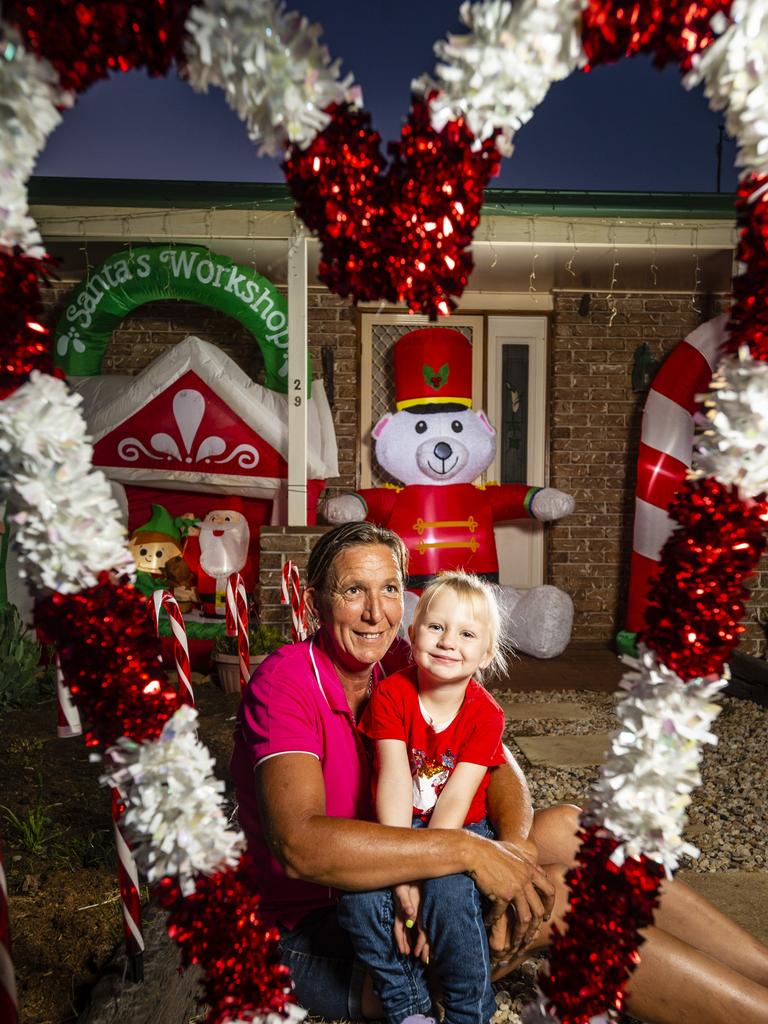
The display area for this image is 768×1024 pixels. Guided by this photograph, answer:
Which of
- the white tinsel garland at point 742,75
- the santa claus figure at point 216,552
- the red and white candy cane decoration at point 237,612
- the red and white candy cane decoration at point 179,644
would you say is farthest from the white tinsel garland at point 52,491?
the santa claus figure at point 216,552

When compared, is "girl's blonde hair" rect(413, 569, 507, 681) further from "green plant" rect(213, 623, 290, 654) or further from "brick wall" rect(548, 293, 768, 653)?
"brick wall" rect(548, 293, 768, 653)

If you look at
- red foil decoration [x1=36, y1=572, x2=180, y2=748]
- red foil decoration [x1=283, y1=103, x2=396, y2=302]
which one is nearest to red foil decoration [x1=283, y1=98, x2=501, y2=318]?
red foil decoration [x1=283, y1=103, x2=396, y2=302]

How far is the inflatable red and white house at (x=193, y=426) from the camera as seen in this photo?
5.07 m

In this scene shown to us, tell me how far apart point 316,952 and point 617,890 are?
0.76m

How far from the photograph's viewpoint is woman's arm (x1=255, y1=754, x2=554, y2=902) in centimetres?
144

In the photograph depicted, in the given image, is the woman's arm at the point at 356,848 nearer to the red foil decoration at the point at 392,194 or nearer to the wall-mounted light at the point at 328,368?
the red foil decoration at the point at 392,194

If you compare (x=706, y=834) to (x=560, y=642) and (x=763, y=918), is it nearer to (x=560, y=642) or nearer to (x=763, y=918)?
(x=763, y=918)

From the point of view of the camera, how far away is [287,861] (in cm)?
147

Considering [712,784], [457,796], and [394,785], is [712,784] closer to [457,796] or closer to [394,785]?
[457,796]

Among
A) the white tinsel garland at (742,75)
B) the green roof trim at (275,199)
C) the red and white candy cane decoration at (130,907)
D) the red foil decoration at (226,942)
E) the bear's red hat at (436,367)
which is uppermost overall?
the green roof trim at (275,199)

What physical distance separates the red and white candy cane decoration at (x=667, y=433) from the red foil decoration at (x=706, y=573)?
178 inches

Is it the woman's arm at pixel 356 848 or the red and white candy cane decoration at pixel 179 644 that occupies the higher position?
the red and white candy cane decoration at pixel 179 644

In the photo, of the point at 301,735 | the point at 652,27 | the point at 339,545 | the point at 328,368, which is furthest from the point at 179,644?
the point at 328,368

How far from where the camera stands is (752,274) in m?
1.11
